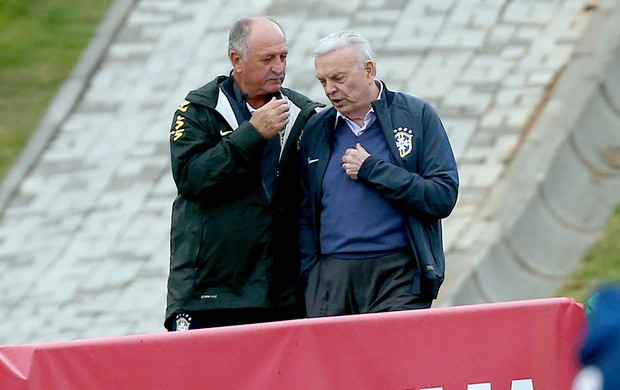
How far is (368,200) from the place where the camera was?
602 cm

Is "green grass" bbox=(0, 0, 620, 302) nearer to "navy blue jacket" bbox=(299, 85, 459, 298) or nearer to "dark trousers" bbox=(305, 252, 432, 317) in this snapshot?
"navy blue jacket" bbox=(299, 85, 459, 298)

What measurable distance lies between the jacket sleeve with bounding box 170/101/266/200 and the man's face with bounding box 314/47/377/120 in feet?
1.21

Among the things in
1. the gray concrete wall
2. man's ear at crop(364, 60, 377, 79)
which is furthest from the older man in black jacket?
the gray concrete wall

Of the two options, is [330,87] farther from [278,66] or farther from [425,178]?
[425,178]

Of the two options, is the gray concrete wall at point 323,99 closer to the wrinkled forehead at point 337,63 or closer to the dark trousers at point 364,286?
the dark trousers at point 364,286

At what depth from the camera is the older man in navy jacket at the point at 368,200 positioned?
598 centimetres

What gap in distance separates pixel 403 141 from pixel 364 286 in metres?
0.63

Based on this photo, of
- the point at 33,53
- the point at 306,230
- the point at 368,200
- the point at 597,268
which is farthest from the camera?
the point at 33,53

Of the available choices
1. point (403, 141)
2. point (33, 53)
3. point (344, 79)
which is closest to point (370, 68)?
point (344, 79)

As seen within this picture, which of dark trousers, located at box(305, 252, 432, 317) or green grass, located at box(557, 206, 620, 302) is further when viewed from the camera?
green grass, located at box(557, 206, 620, 302)

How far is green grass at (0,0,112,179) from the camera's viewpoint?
13.0m

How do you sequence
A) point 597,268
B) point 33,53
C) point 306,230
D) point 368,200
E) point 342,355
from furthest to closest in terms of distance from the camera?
point 33,53, point 597,268, point 306,230, point 368,200, point 342,355

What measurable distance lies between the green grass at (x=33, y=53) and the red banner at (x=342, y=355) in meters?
7.21

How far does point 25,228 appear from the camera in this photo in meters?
11.6
